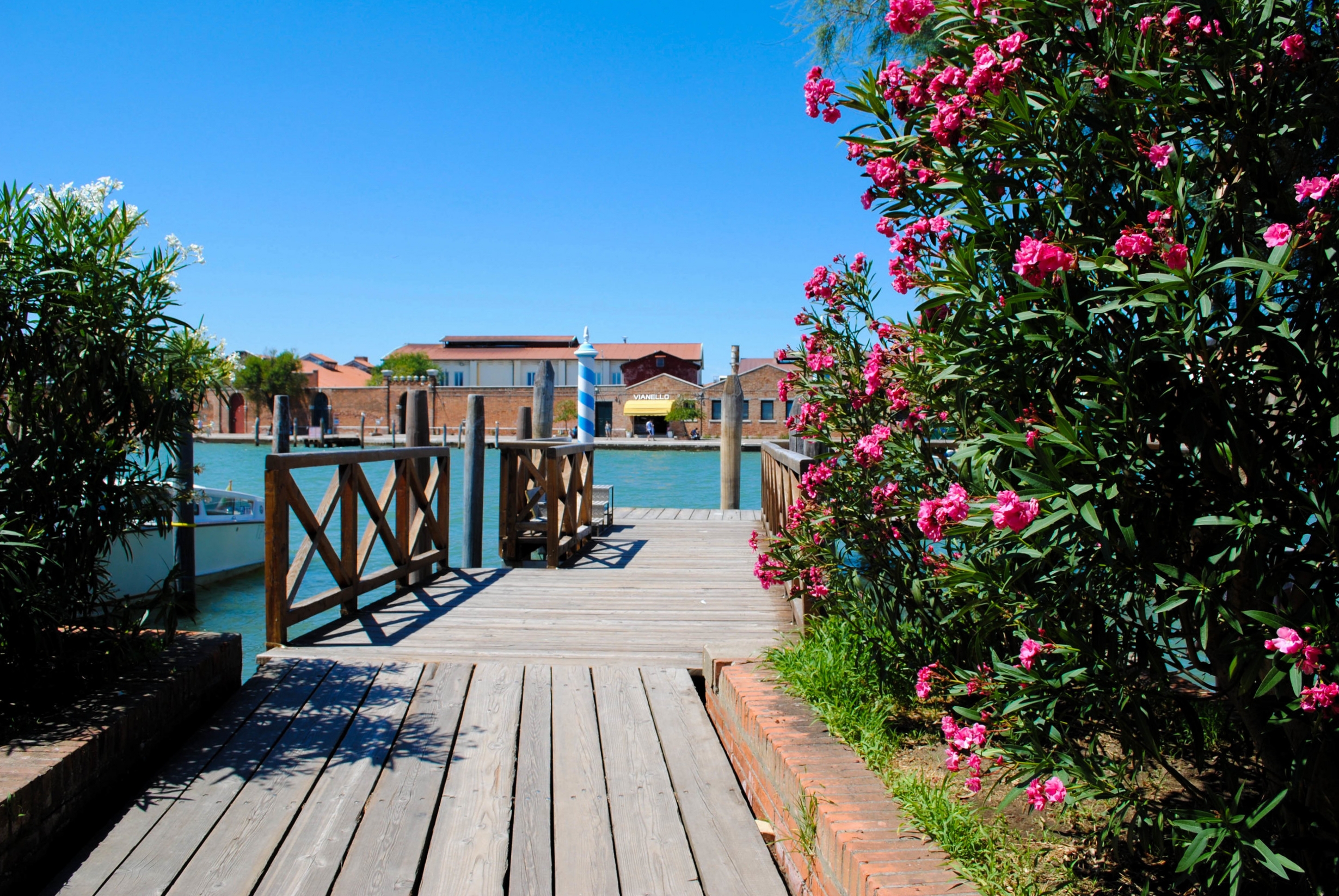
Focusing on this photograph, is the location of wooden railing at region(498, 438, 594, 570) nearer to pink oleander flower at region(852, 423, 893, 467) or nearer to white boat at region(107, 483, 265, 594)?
pink oleander flower at region(852, 423, 893, 467)

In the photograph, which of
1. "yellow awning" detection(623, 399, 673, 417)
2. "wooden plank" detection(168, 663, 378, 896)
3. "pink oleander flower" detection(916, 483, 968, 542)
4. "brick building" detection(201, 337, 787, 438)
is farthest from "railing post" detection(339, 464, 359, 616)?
"yellow awning" detection(623, 399, 673, 417)

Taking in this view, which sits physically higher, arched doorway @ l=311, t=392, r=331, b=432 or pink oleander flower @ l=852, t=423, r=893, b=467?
arched doorway @ l=311, t=392, r=331, b=432

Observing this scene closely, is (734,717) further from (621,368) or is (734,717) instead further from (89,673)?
(621,368)

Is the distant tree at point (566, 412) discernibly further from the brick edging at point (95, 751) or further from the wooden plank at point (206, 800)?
the brick edging at point (95, 751)

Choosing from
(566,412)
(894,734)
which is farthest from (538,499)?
(566,412)

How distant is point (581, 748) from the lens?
331cm

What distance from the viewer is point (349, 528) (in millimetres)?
5289

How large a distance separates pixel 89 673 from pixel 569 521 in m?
4.86

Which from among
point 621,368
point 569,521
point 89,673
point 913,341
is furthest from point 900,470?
point 621,368

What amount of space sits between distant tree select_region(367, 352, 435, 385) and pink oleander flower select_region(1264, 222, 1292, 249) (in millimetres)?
62505

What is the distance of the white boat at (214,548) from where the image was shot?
402 inches

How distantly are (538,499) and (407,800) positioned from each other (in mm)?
5154

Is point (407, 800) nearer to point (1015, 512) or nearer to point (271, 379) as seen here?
point (1015, 512)

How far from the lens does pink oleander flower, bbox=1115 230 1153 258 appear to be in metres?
1.51
